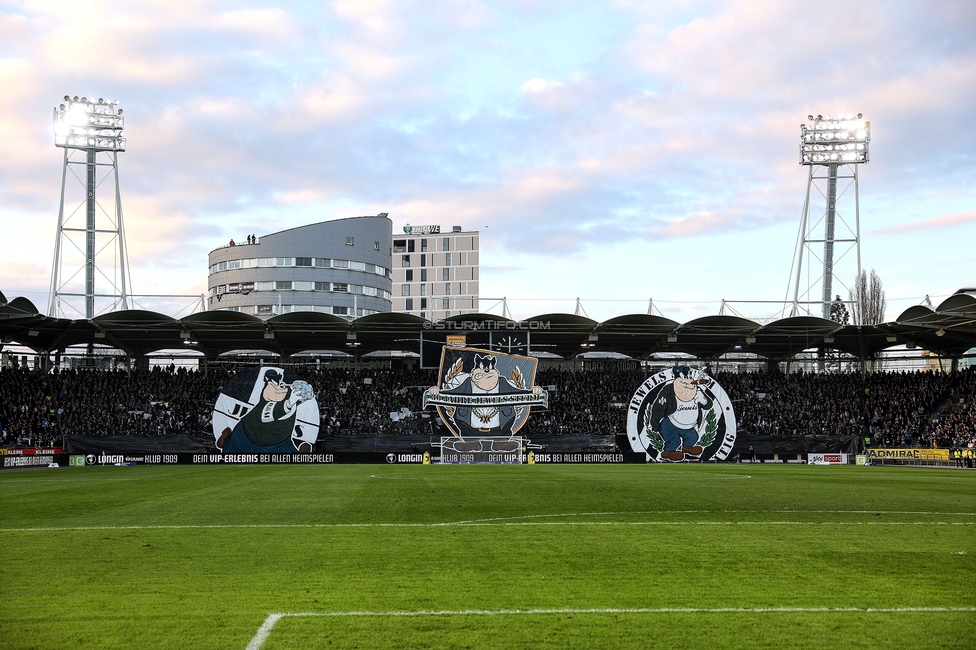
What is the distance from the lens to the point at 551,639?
6.85 m

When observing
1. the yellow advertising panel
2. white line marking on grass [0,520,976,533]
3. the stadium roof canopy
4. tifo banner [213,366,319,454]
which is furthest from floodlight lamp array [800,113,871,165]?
white line marking on grass [0,520,976,533]

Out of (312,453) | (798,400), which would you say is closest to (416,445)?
(312,453)

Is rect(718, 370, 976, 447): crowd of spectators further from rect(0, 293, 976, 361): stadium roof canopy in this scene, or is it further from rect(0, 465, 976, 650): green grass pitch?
rect(0, 465, 976, 650): green grass pitch

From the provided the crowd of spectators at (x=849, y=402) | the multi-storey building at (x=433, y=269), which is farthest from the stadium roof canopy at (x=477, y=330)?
the multi-storey building at (x=433, y=269)

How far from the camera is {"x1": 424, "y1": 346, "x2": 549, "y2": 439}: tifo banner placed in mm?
48000

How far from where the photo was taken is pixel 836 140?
61.6m

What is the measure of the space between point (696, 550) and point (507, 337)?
38868mm

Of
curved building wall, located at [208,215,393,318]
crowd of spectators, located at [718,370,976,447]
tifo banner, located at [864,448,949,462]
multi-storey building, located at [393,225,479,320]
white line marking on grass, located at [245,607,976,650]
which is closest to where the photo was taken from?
white line marking on grass, located at [245,607,976,650]

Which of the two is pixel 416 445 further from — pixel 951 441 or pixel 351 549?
pixel 351 549

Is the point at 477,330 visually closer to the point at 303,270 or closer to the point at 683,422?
the point at 683,422

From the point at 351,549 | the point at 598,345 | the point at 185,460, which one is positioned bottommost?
the point at 185,460

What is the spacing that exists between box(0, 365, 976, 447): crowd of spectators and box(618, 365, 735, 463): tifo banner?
6.07 metres

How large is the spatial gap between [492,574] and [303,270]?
316 ft

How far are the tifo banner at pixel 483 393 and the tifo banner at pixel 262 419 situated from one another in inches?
304
